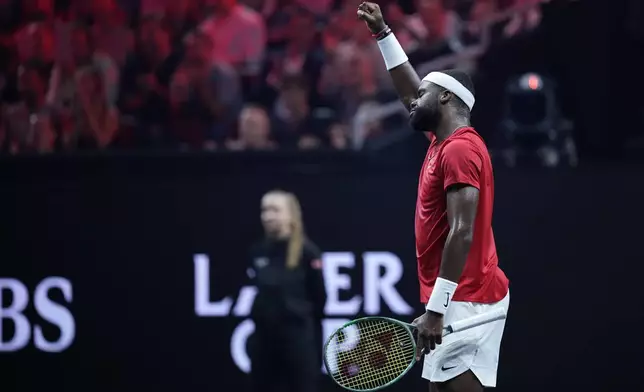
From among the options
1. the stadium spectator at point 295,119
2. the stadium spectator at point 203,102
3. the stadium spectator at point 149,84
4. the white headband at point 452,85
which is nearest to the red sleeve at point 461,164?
the white headband at point 452,85

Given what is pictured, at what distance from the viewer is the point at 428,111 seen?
4.64 metres

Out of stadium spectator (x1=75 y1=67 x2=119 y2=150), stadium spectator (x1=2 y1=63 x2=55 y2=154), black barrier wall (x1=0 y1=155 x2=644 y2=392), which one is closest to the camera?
black barrier wall (x1=0 y1=155 x2=644 y2=392)

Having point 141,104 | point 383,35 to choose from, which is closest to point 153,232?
point 141,104

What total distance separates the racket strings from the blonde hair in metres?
2.26

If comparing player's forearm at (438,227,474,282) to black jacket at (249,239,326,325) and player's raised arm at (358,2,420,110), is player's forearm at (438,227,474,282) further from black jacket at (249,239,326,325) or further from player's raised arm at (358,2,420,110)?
black jacket at (249,239,326,325)

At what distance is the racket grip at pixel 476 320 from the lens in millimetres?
4492

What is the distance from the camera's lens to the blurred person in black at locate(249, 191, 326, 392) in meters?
7.00

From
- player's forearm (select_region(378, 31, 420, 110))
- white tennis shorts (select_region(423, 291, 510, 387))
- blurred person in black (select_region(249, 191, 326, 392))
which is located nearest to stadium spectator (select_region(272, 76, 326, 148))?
blurred person in black (select_region(249, 191, 326, 392))

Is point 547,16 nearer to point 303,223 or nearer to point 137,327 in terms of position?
point 303,223

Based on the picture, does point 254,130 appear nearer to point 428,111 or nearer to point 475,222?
point 428,111

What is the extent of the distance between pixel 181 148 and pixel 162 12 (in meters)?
1.52

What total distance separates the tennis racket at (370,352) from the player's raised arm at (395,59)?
1096 millimetres

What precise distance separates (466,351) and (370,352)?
0.39 meters

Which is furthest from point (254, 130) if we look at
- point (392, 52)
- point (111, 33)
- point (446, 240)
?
point (446, 240)
